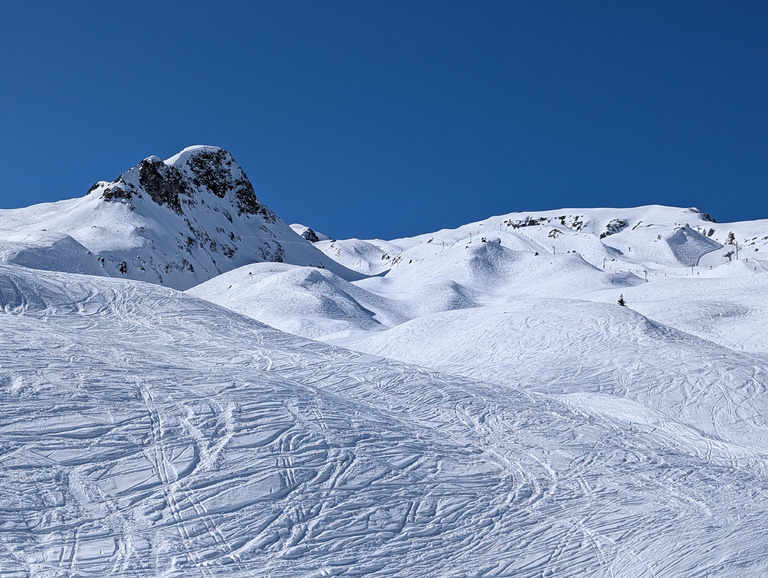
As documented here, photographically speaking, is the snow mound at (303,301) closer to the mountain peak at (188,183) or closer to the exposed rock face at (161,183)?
the mountain peak at (188,183)

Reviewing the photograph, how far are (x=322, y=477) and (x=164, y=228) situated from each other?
57.4 m

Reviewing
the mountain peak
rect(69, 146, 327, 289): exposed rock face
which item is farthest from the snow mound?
the mountain peak

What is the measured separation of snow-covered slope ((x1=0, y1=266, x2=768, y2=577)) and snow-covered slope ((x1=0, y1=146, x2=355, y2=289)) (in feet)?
93.6

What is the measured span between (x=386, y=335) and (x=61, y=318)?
13.2 meters

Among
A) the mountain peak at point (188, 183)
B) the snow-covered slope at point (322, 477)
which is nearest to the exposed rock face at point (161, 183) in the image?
the mountain peak at point (188, 183)

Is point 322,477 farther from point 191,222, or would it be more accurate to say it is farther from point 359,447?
point 191,222

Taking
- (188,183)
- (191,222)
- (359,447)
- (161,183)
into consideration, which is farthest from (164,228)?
(359,447)

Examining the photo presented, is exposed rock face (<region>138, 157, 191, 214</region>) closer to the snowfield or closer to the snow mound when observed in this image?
the snow mound

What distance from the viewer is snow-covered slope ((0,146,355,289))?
1745 inches

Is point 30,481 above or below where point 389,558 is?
above

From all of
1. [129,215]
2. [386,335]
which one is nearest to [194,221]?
[129,215]

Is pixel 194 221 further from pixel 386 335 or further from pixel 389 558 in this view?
pixel 389 558

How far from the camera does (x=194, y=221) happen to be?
67812 millimetres

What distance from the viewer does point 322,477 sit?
763 centimetres
